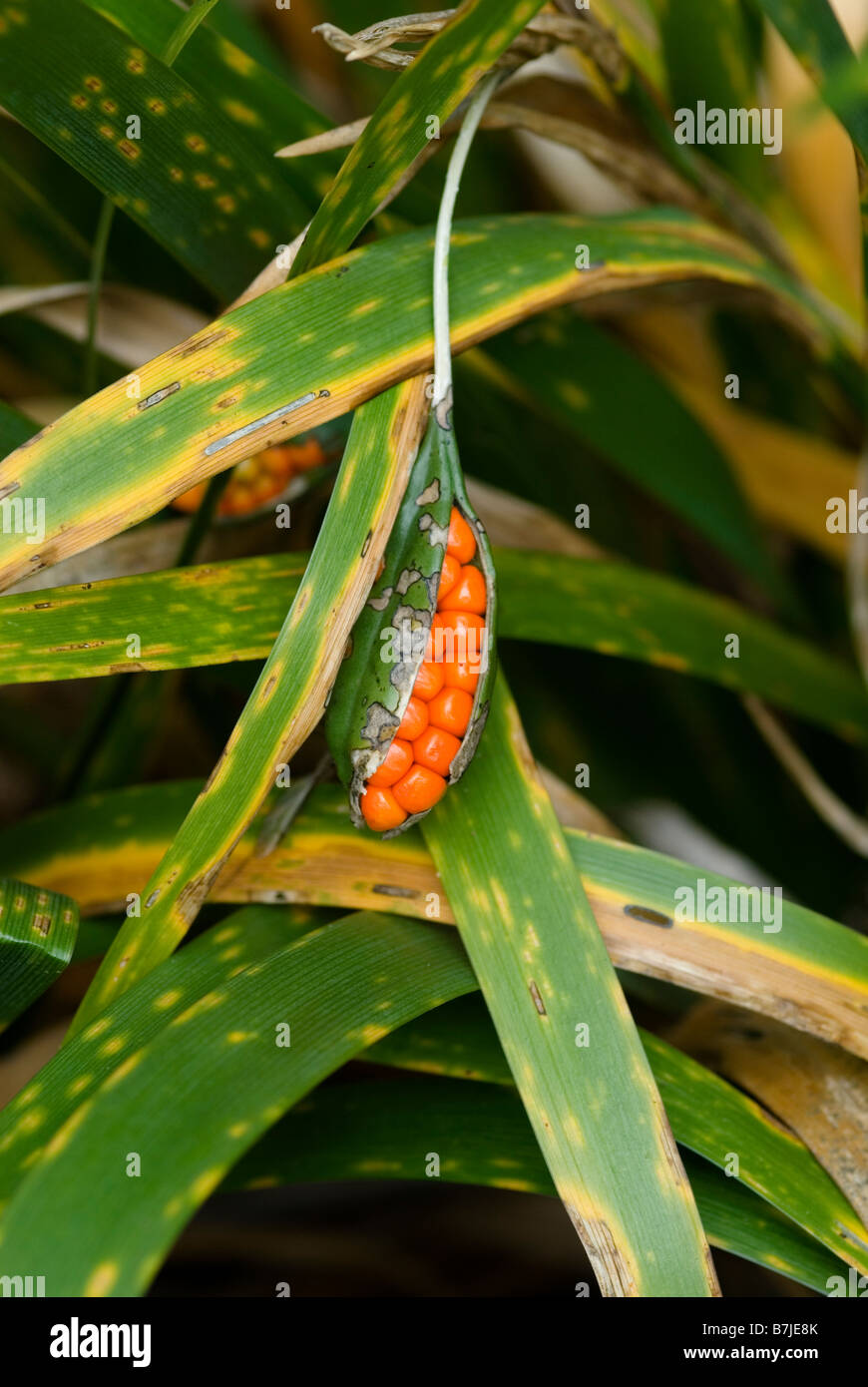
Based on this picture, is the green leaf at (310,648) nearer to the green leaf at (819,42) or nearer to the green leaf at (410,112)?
the green leaf at (410,112)

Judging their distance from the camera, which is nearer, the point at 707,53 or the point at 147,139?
the point at 147,139

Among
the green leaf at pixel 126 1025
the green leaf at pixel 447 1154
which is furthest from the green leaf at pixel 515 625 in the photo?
the green leaf at pixel 447 1154

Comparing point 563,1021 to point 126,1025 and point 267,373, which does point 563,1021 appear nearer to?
point 126,1025

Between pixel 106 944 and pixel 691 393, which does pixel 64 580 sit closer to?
pixel 106 944

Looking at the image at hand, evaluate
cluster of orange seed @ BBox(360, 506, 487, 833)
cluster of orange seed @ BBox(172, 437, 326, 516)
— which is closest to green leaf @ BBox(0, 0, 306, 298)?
cluster of orange seed @ BBox(172, 437, 326, 516)

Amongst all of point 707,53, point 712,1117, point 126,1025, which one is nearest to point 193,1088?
point 126,1025

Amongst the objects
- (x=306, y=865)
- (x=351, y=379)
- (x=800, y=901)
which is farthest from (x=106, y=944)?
(x=800, y=901)
